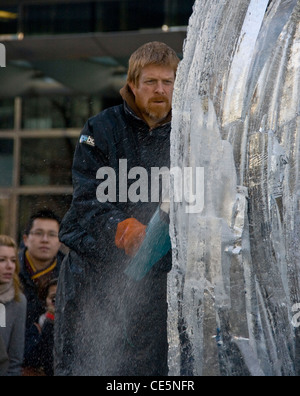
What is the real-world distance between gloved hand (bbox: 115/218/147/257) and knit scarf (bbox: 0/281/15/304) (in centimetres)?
110

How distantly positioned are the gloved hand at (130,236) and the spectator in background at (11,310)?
3.28ft

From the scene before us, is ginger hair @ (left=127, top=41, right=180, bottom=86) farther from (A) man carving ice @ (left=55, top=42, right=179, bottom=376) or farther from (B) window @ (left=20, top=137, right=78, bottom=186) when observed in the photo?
(B) window @ (left=20, top=137, right=78, bottom=186)

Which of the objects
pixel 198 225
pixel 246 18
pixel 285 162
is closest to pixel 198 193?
pixel 198 225

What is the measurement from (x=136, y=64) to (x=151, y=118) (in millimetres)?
208

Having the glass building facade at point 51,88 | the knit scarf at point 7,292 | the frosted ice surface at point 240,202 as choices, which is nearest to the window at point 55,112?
the glass building facade at point 51,88

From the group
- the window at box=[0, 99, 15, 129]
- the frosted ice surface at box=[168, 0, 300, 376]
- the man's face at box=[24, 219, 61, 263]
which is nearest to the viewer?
the frosted ice surface at box=[168, 0, 300, 376]

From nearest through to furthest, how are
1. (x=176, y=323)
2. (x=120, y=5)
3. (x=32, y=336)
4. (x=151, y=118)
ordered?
(x=176, y=323) < (x=151, y=118) < (x=32, y=336) < (x=120, y=5)

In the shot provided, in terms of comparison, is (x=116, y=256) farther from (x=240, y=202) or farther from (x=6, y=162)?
(x=6, y=162)

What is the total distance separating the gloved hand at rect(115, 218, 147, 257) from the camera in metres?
2.25

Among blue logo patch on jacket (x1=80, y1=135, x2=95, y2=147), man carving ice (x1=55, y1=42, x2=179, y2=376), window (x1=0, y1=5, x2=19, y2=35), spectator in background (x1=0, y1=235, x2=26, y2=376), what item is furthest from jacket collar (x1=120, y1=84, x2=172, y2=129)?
window (x1=0, y1=5, x2=19, y2=35)

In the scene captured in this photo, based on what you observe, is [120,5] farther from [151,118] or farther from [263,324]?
[263,324]

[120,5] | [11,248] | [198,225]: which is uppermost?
[120,5]

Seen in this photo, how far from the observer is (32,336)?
328 cm

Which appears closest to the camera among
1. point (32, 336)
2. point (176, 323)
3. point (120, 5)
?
point (176, 323)
